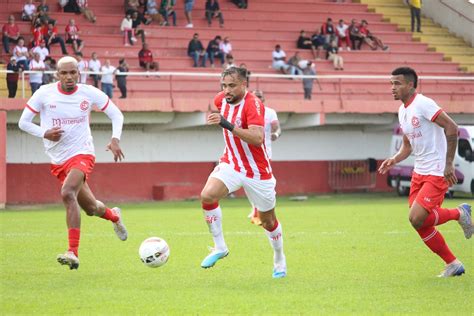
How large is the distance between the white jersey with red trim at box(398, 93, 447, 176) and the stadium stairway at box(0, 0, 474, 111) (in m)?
19.2

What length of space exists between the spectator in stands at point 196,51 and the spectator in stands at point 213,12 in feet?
7.96

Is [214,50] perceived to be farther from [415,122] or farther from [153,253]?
[153,253]

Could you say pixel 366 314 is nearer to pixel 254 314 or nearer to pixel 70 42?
pixel 254 314

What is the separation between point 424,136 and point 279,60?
2384 cm

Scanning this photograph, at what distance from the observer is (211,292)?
1034cm

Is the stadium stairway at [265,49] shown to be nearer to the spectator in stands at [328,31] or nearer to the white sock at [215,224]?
the spectator in stands at [328,31]

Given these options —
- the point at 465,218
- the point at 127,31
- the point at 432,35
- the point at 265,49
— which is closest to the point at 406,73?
the point at 465,218

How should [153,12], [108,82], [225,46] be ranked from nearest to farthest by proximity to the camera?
[108,82]
[225,46]
[153,12]

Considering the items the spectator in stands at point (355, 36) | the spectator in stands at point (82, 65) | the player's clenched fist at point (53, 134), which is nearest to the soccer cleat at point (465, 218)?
the player's clenched fist at point (53, 134)

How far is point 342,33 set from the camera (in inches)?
1512

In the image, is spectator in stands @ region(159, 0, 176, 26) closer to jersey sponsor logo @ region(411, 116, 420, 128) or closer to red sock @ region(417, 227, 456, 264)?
jersey sponsor logo @ region(411, 116, 420, 128)

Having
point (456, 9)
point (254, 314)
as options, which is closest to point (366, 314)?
point (254, 314)

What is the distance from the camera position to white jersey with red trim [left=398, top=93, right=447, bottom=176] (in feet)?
38.2

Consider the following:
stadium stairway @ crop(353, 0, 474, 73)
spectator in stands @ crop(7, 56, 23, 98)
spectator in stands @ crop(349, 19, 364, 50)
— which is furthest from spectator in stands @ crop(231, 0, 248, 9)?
spectator in stands @ crop(7, 56, 23, 98)
